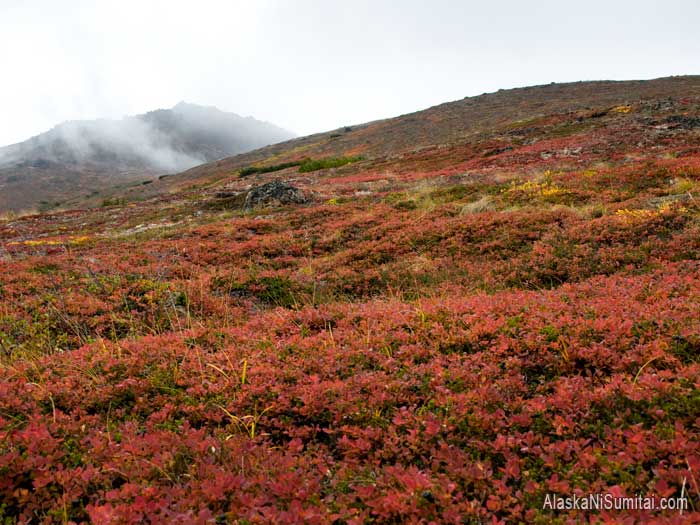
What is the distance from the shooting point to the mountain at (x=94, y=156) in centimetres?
10569

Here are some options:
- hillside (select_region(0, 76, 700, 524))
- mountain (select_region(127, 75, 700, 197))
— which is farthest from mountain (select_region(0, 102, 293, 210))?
hillside (select_region(0, 76, 700, 524))

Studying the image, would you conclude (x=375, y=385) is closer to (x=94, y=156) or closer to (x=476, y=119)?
(x=476, y=119)

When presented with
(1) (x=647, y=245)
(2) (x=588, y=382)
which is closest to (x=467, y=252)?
(1) (x=647, y=245)

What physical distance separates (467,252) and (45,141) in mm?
198890

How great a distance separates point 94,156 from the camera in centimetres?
15212

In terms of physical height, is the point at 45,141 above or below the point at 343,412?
above

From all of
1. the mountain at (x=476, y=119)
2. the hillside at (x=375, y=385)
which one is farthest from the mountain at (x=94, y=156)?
the hillside at (x=375, y=385)

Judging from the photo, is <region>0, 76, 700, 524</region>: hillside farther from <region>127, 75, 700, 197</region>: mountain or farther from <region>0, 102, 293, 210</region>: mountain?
<region>0, 102, 293, 210</region>: mountain

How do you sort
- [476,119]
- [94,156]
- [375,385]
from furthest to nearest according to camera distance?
[94,156] → [476,119] → [375,385]

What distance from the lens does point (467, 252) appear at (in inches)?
399

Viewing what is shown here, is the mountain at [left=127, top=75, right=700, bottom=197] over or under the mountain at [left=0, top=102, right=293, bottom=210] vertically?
under

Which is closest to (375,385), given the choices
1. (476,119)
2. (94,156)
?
(476,119)

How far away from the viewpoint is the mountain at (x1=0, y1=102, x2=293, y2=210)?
106 metres

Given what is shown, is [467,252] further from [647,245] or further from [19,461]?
[19,461]
